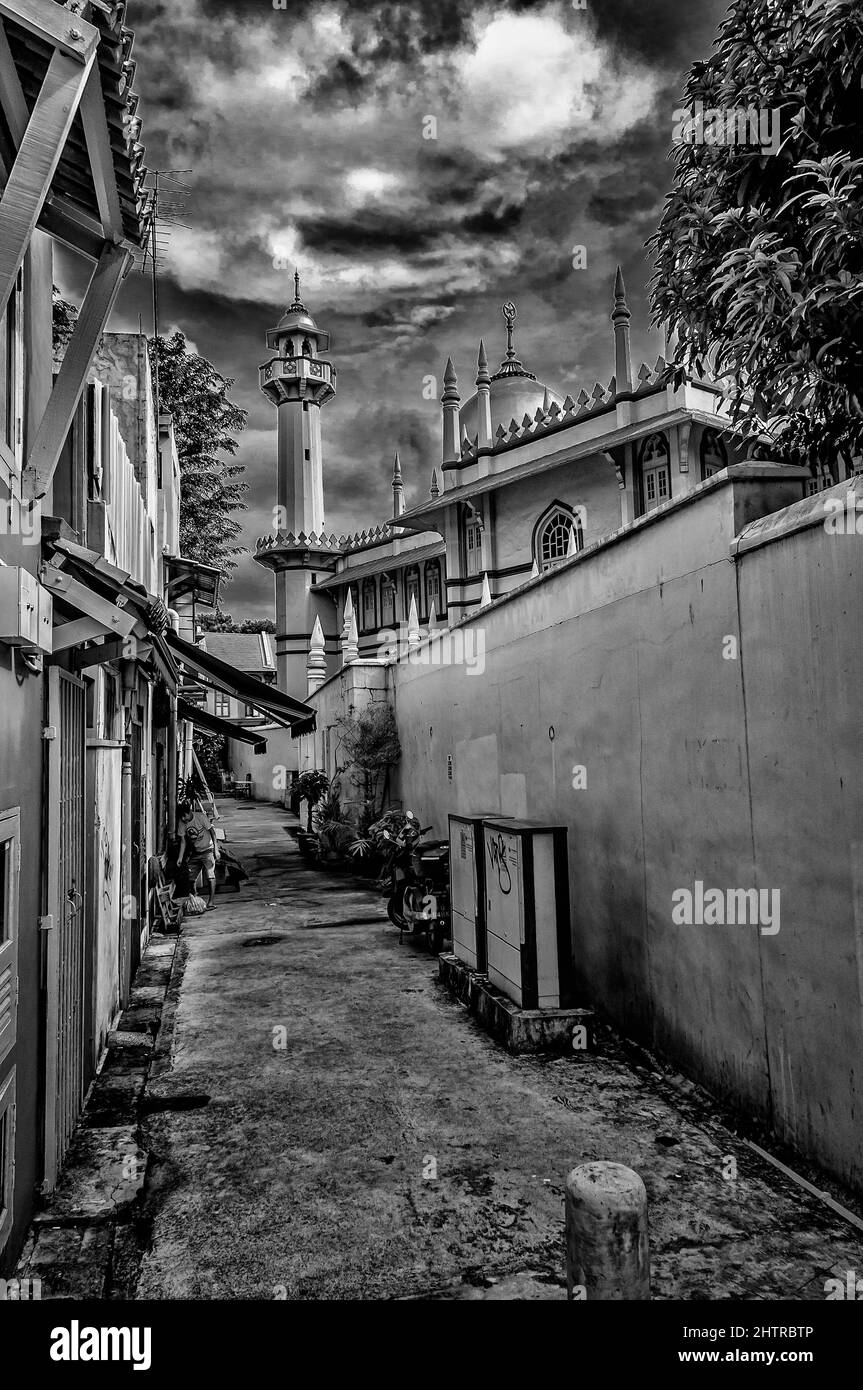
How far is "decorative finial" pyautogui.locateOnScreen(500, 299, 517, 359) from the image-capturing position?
94.3ft

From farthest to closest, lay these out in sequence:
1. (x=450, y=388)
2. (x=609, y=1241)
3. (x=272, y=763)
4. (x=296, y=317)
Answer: (x=296, y=317)
(x=272, y=763)
(x=450, y=388)
(x=609, y=1241)

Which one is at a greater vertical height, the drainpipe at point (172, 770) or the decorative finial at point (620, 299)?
the decorative finial at point (620, 299)

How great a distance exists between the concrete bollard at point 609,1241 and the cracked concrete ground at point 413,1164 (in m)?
0.66

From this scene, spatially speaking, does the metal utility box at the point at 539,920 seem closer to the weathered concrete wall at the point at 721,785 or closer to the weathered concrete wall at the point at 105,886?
the weathered concrete wall at the point at 721,785

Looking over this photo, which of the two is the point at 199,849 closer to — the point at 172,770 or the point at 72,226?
the point at 172,770

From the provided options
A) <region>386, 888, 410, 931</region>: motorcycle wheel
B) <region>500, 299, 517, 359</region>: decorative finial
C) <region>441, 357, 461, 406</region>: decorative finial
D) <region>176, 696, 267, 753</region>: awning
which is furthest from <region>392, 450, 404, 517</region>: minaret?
<region>386, 888, 410, 931</region>: motorcycle wheel

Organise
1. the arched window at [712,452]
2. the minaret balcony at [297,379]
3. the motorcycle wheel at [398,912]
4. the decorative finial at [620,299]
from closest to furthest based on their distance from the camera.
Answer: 1. the motorcycle wheel at [398,912]
2. the arched window at [712,452]
3. the decorative finial at [620,299]
4. the minaret balcony at [297,379]

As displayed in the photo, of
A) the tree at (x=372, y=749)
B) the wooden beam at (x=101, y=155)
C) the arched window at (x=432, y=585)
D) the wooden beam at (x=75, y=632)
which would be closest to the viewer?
the wooden beam at (x=101, y=155)

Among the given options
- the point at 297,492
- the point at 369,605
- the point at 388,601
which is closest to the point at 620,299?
the point at 388,601

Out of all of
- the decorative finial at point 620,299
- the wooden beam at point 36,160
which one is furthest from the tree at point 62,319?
the wooden beam at point 36,160

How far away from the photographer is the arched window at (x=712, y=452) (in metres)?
17.7

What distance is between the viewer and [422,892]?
9773 mm

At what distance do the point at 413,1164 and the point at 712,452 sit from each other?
16.6 m

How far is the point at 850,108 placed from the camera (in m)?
4.65
